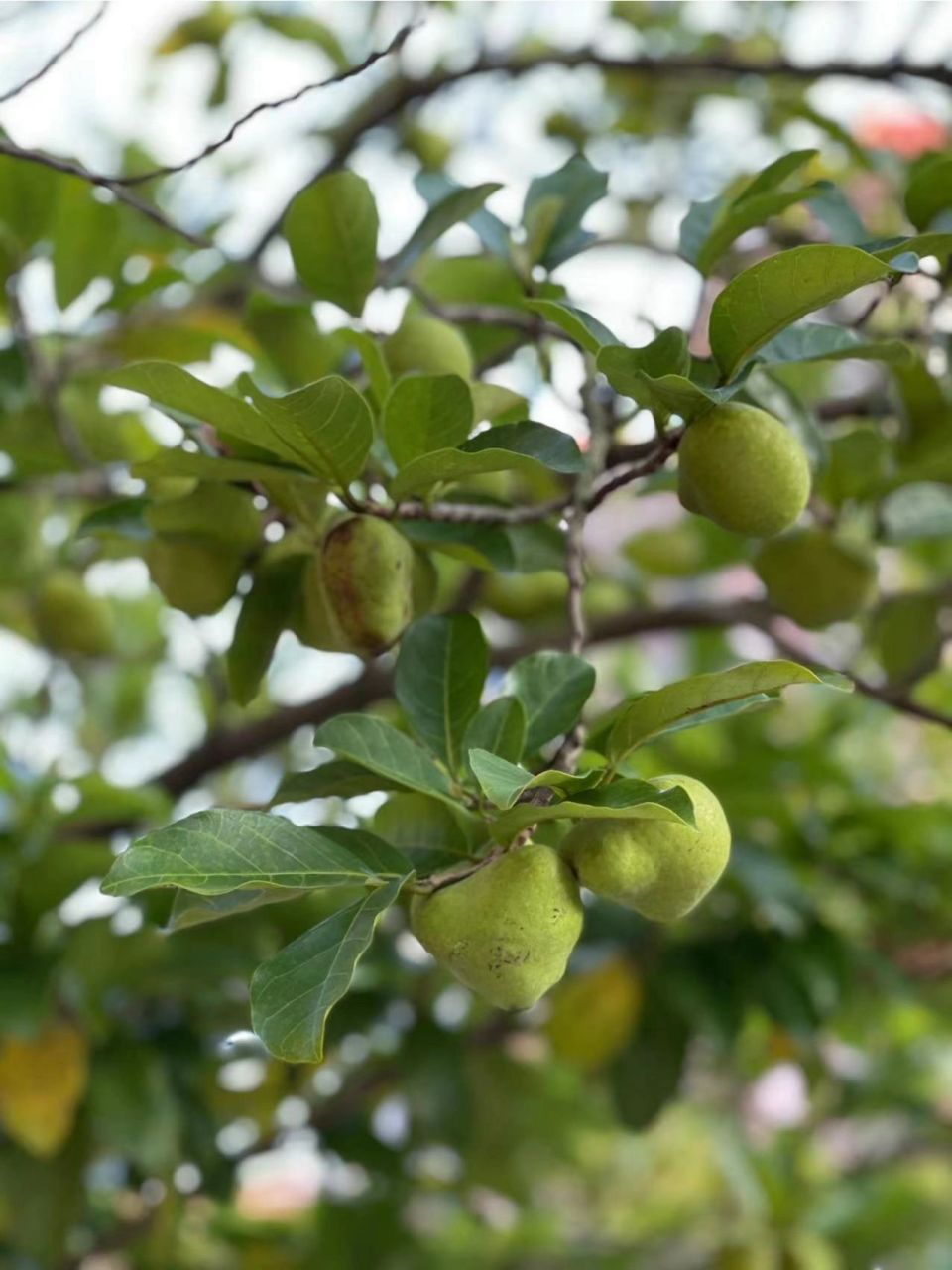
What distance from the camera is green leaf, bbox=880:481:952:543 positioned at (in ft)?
2.80

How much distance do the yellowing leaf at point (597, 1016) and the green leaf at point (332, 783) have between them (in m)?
0.70

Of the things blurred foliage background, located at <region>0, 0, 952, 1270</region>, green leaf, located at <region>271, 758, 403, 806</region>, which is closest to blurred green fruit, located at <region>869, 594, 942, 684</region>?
blurred foliage background, located at <region>0, 0, 952, 1270</region>

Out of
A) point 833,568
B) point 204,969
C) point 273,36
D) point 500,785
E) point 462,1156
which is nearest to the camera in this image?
point 500,785

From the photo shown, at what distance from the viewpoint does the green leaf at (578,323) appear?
0.55m

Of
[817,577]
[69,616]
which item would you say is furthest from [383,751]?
[69,616]

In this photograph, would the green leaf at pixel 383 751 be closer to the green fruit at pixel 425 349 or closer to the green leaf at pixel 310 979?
the green leaf at pixel 310 979

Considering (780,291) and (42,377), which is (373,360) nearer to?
(780,291)

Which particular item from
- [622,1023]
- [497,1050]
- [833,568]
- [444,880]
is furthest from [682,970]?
[444,880]

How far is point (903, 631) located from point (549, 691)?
57 cm

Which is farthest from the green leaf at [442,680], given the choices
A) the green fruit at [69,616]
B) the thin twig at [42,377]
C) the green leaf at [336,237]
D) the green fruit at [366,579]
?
the green fruit at [69,616]

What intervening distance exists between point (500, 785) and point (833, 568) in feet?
1.40

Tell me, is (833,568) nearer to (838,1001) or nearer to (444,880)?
(444,880)

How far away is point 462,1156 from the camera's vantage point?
4.48 feet

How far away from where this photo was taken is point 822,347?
611 mm
